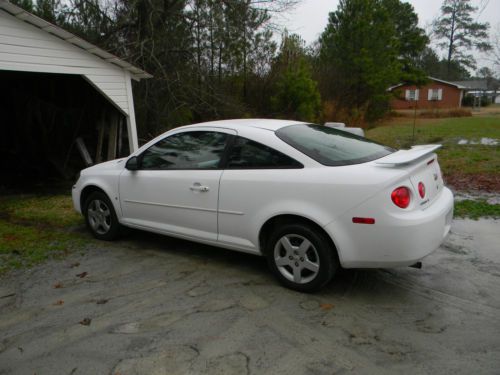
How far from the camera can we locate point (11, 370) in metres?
2.88

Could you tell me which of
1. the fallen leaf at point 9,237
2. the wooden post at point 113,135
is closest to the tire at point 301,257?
the fallen leaf at point 9,237

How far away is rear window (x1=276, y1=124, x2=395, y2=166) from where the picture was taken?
3859 millimetres

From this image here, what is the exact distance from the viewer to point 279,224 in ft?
13.0

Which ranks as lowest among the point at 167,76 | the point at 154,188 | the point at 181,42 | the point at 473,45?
the point at 154,188

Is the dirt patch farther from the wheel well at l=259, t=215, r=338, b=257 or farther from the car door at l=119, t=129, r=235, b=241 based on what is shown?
the car door at l=119, t=129, r=235, b=241

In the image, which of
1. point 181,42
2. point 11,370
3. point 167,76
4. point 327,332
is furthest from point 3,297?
point 181,42

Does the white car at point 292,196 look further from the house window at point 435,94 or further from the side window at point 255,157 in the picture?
the house window at point 435,94

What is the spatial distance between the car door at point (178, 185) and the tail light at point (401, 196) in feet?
5.59

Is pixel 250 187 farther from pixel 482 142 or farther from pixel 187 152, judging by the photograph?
pixel 482 142

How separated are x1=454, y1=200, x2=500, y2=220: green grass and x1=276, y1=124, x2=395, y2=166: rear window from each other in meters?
2.75

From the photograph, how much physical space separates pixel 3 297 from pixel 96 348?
59.7 inches

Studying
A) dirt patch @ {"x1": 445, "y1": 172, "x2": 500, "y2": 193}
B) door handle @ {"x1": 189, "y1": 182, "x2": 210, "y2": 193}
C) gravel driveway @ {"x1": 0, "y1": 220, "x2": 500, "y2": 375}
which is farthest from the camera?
dirt patch @ {"x1": 445, "y1": 172, "x2": 500, "y2": 193}

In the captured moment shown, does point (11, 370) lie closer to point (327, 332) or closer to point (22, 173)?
point (327, 332)

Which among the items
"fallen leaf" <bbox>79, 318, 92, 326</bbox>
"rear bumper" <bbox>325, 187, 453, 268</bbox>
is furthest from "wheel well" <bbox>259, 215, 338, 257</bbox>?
"fallen leaf" <bbox>79, 318, 92, 326</bbox>
